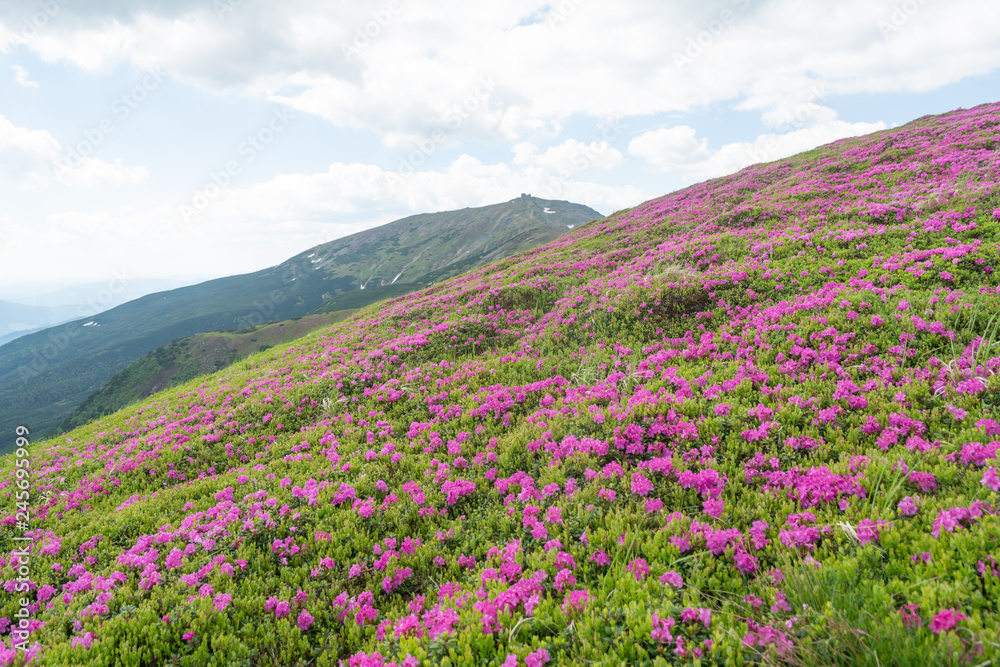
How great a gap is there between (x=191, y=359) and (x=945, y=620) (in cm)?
15397

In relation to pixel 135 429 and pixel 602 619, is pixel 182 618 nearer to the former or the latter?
pixel 602 619

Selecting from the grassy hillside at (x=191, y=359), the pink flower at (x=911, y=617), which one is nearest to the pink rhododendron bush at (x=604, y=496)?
the pink flower at (x=911, y=617)

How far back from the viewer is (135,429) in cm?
1545

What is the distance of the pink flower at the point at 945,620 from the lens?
349 cm

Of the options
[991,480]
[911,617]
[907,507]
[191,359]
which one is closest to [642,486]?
[907,507]

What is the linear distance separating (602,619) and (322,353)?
18.7 m

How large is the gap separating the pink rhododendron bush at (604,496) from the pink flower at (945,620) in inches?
0.8

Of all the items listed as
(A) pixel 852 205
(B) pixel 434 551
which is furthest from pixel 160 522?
(A) pixel 852 205

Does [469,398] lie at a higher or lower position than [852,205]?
lower

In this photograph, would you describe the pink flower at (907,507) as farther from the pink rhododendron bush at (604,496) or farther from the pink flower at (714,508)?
the pink flower at (714,508)

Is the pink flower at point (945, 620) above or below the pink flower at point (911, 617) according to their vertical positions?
above

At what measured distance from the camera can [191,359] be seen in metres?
123

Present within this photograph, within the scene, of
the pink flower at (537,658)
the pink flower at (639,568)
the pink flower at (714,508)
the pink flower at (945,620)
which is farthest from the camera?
the pink flower at (714,508)

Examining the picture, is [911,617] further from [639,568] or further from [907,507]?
[639,568]
